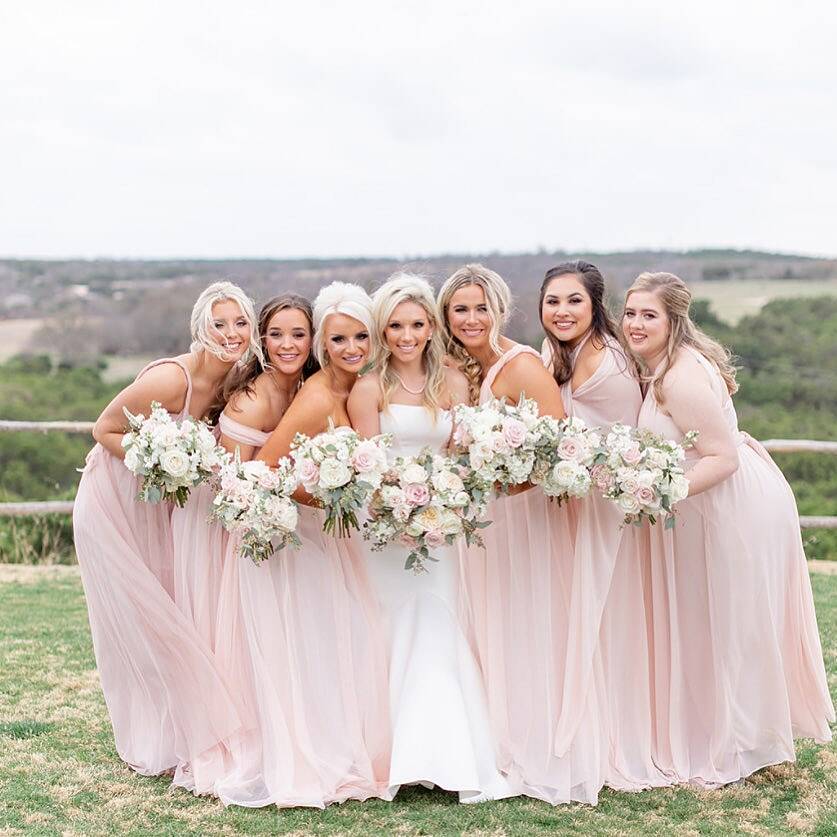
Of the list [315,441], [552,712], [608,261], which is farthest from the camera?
[608,261]

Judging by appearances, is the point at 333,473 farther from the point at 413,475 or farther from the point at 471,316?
the point at 471,316

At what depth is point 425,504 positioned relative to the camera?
17.9 ft

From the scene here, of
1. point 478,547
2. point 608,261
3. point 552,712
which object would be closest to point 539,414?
point 478,547

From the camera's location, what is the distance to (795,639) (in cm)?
620

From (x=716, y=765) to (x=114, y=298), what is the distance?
4113cm

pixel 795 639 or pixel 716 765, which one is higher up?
pixel 795 639

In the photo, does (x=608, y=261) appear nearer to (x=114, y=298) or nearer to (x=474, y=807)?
(x=114, y=298)

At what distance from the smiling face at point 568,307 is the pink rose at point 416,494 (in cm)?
122

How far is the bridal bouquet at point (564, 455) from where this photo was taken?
5500mm

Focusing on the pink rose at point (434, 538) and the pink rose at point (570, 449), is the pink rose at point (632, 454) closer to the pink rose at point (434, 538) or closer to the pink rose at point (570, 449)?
the pink rose at point (570, 449)

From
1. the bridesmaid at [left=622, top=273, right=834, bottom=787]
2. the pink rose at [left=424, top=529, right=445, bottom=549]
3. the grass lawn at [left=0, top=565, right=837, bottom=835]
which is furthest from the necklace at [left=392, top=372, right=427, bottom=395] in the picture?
the grass lawn at [left=0, top=565, right=837, bottom=835]

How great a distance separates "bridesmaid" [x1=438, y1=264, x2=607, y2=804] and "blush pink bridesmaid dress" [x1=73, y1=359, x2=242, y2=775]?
140 cm

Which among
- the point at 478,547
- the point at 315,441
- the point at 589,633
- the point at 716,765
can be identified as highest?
A: the point at 315,441

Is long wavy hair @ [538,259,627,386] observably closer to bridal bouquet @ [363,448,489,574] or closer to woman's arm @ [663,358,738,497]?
woman's arm @ [663,358,738,497]
